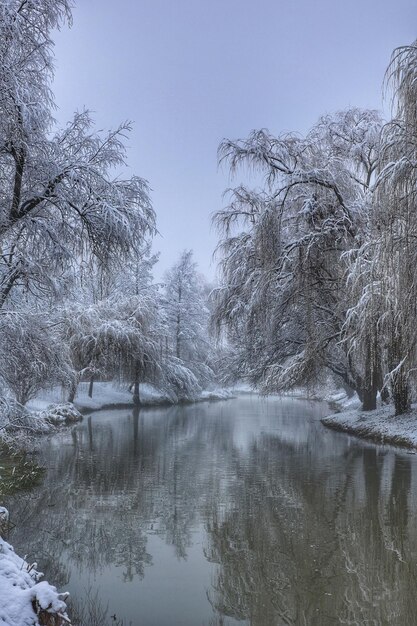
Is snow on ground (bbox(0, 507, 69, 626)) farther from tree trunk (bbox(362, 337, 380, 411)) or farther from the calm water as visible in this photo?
tree trunk (bbox(362, 337, 380, 411))

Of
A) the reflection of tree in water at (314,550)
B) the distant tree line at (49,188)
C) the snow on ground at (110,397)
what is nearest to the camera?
the reflection of tree in water at (314,550)

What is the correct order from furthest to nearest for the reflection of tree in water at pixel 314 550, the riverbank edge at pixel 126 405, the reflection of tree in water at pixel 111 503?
the riverbank edge at pixel 126 405 < the reflection of tree in water at pixel 111 503 < the reflection of tree in water at pixel 314 550

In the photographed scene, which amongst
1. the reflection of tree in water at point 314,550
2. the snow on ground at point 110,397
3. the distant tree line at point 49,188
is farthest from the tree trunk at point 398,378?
the snow on ground at point 110,397

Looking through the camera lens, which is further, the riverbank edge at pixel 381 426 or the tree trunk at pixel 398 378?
the riverbank edge at pixel 381 426

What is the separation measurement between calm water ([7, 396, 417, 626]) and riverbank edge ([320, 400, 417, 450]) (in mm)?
2019

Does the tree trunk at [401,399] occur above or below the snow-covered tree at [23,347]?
below

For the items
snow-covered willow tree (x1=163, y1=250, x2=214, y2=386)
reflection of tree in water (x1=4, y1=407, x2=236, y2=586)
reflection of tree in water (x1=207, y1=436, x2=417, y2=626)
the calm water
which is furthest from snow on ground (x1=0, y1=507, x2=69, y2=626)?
snow-covered willow tree (x1=163, y1=250, x2=214, y2=386)

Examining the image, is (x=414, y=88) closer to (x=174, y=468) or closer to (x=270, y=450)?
(x=174, y=468)

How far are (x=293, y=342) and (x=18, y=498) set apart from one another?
1397 cm

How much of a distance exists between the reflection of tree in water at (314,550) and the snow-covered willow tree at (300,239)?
651 cm

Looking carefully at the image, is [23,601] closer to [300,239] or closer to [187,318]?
[300,239]

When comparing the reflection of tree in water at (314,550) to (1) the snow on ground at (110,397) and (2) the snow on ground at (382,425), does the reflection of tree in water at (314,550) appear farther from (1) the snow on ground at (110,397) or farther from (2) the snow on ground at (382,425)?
(1) the snow on ground at (110,397)

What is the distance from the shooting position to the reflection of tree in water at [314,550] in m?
4.79

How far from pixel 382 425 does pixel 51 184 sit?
1346 cm
